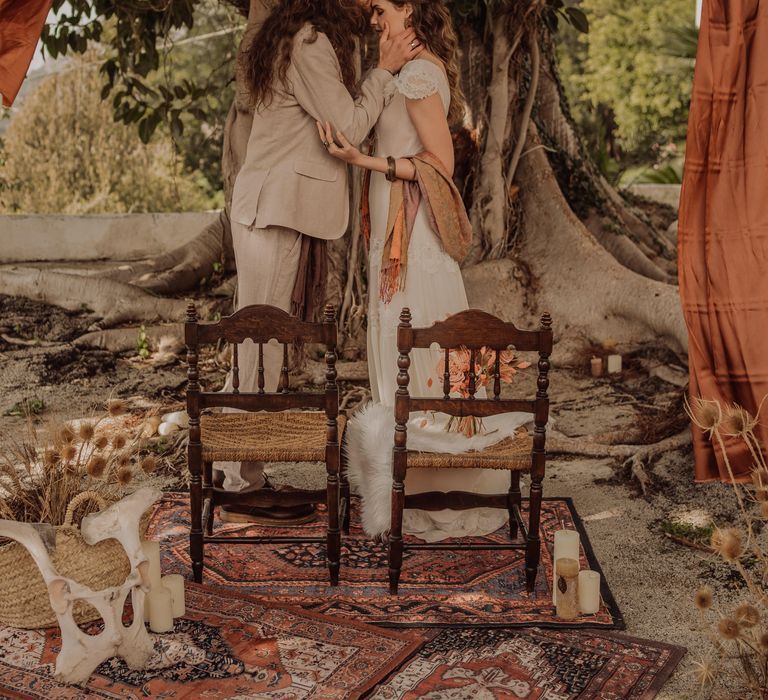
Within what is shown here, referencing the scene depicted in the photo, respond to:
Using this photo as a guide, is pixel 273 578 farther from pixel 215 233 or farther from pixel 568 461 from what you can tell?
pixel 215 233

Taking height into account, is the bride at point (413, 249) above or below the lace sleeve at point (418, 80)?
below

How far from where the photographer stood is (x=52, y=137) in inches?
585

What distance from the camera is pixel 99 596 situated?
289 centimetres

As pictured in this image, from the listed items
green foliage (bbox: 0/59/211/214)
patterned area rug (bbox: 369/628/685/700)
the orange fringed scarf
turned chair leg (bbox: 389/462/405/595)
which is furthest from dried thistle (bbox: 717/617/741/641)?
green foliage (bbox: 0/59/211/214)

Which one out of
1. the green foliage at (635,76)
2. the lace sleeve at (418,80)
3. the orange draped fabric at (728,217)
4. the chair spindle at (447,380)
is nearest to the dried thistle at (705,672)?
the chair spindle at (447,380)

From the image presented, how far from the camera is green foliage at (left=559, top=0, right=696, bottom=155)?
2158cm

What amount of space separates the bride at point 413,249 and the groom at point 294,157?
93mm

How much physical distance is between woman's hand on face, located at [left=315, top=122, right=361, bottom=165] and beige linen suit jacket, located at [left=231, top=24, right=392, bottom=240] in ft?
0.09

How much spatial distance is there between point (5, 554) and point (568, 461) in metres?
2.77

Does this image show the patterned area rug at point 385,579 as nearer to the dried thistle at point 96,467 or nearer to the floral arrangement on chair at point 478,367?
the floral arrangement on chair at point 478,367

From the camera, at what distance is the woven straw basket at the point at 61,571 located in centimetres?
300

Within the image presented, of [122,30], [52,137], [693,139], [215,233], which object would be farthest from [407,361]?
[52,137]

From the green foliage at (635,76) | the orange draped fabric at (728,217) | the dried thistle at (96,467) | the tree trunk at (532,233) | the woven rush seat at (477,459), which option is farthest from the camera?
the green foliage at (635,76)

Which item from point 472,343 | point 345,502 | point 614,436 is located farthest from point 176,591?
point 614,436
